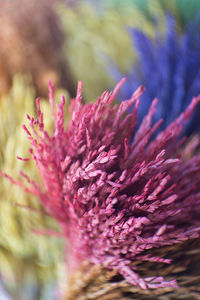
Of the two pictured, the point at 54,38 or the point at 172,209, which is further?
the point at 54,38

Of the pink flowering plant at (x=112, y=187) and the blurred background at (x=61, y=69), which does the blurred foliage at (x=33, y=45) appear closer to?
the blurred background at (x=61, y=69)

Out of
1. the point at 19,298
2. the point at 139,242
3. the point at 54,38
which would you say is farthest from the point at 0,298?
the point at 54,38

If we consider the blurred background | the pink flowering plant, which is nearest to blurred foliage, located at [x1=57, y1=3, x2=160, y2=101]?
the blurred background

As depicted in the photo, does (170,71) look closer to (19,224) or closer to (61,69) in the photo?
(61,69)

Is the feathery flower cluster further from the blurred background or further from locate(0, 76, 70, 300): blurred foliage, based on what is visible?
locate(0, 76, 70, 300): blurred foliage

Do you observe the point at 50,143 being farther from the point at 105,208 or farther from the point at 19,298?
the point at 19,298

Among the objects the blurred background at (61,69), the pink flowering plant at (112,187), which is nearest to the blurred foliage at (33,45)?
the blurred background at (61,69)
